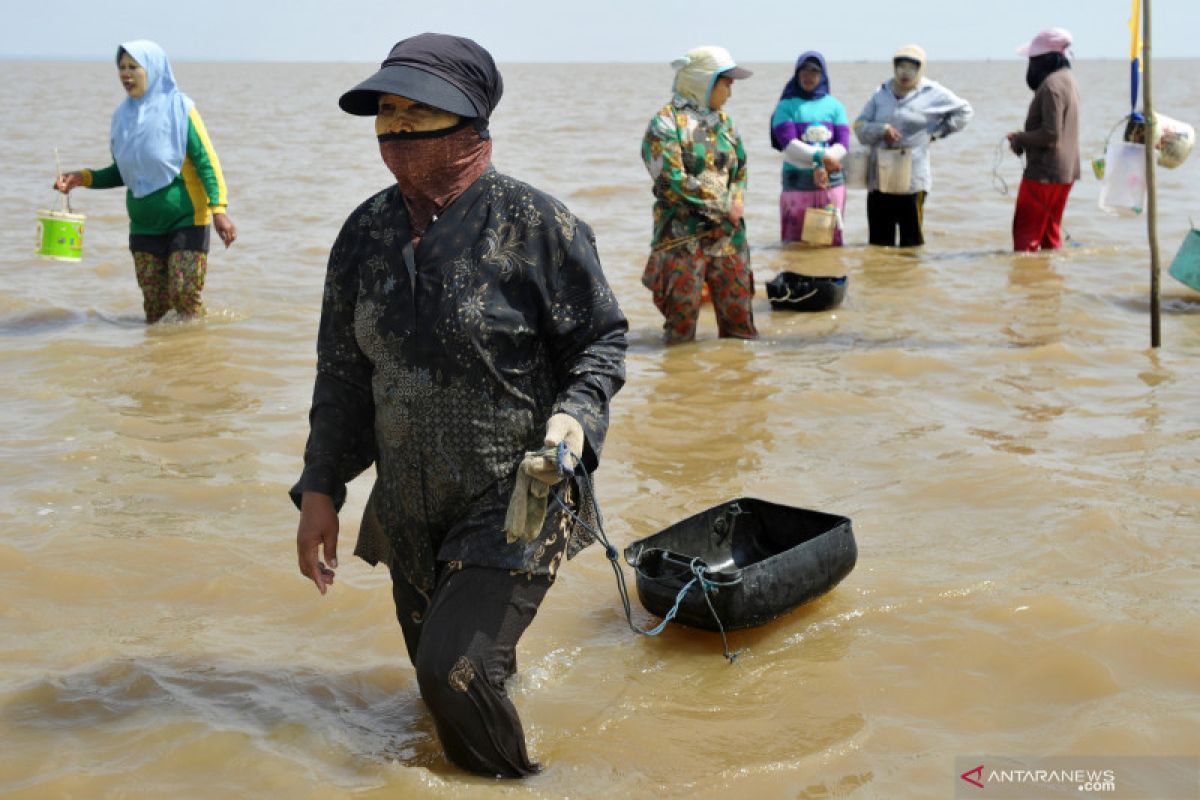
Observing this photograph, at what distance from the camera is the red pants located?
38.3 ft

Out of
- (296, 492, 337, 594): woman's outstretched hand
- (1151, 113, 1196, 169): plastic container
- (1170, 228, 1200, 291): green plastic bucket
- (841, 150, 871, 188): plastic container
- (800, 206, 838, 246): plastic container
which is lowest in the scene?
(1170, 228, 1200, 291): green plastic bucket

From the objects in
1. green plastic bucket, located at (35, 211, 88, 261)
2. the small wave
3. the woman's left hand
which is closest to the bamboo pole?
the woman's left hand

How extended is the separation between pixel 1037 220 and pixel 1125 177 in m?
3.45

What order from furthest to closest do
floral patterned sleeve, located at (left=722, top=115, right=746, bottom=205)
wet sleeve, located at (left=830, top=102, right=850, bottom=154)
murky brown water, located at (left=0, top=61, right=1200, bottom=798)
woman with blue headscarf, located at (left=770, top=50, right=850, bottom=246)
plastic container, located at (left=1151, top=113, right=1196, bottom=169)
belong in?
1. wet sleeve, located at (left=830, top=102, right=850, bottom=154)
2. woman with blue headscarf, located at (left=770, top=50, right=850, bottom=246)
3. plastic container, located at (left=1151, top=113, right=1196, bottom=169)
4. floral patterned sleeve, located at (left=722, top=115, right=746, bottom=205)
5. murky brown water, located at (left=0, top=61, right=1200, bottom=798)

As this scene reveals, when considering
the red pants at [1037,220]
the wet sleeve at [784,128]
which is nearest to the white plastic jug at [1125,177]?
the wet sleeve at [784,128]

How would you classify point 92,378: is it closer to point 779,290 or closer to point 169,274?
point 169,274

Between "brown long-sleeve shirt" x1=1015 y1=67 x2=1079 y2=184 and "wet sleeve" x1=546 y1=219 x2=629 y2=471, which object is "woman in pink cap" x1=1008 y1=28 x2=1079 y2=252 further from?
"wet sleeve" x1=546 y1=219 x2=629 y2=471

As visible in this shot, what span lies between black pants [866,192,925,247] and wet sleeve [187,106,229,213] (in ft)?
19.8

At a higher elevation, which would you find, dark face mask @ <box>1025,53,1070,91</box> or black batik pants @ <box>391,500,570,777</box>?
dark face mask @ <box>1025,53,1070,91</box>

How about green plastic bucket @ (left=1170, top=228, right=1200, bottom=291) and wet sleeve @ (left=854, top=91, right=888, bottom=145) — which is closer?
green plastic bucket @ (left=1170, top=228, right=1200, bottom=291)

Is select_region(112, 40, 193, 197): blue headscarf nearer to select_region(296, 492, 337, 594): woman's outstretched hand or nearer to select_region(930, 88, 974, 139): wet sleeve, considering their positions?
select_region(296, 492, 337, 594): woman's outstretched hand

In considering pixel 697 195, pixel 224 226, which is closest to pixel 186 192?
pixel 224 226

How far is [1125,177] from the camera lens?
334 inches

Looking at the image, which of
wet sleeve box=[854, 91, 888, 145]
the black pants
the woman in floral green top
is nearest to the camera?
the woman in floral green top
